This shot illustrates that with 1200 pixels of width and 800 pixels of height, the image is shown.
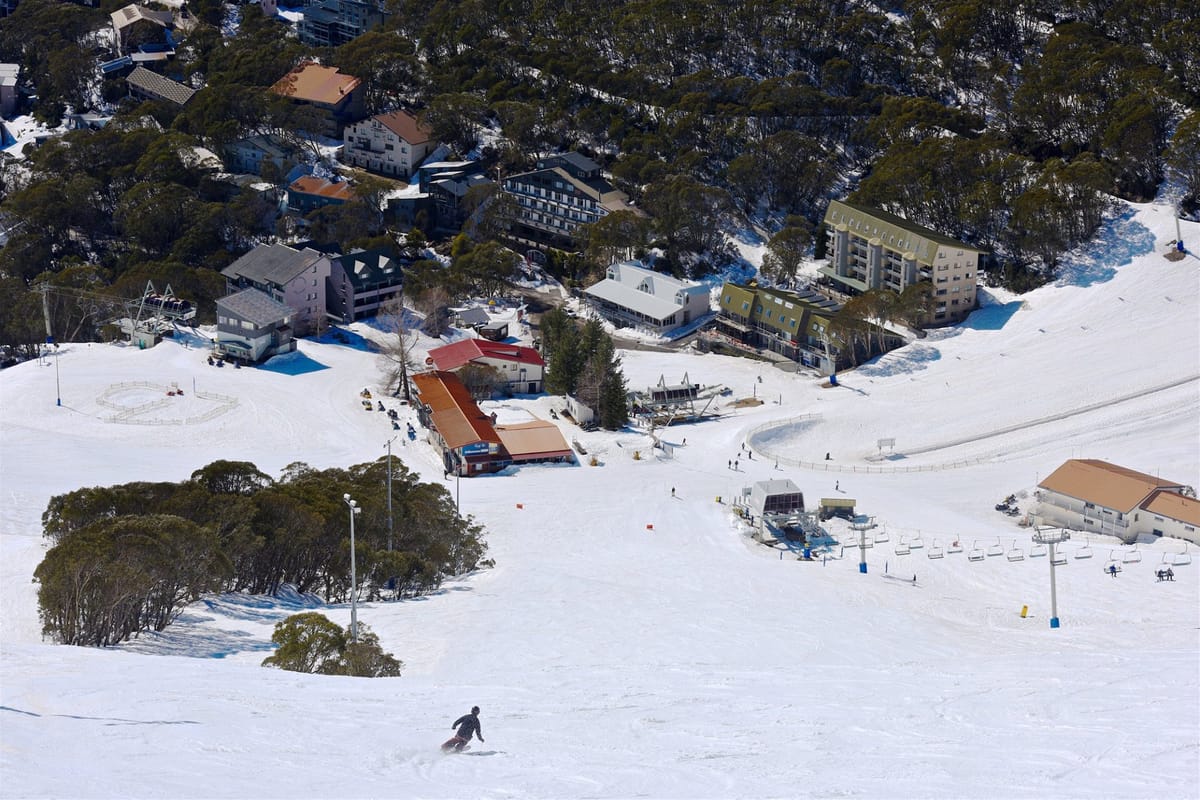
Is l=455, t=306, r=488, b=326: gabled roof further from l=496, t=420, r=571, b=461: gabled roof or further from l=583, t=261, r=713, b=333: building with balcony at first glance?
l=496, t=420, r=571, b=461: gabled roof

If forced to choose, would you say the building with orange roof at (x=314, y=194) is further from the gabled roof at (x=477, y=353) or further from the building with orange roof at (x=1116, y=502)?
the building with orange roof at (x=1116, y=502)

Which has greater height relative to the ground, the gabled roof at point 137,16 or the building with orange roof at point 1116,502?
the gabled roof at point 137,16

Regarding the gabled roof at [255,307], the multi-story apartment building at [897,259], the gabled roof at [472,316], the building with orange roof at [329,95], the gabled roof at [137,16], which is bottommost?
the gabled roof at [255,307]

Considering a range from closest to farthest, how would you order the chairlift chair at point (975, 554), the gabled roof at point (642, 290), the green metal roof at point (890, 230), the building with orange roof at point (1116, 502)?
1. the chairlift chair at point (975, 554)
2. the building with orange roof at point (1116, 502)
3. the green metal roof at point (890, 230)
4. the gabled roof at point (642, 290)

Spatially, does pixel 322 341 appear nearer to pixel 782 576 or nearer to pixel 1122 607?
pixel 782 576

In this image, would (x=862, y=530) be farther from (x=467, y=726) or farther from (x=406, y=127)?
(x=406, y=127)

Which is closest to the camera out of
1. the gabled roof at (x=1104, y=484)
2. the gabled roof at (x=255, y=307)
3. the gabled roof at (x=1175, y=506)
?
the gabled roof at (x=1175, y=506)

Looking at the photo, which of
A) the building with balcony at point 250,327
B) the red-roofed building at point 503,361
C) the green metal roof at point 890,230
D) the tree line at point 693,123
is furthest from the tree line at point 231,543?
the green metal roof at point 890,230

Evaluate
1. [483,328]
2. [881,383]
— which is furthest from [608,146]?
[881,383]
